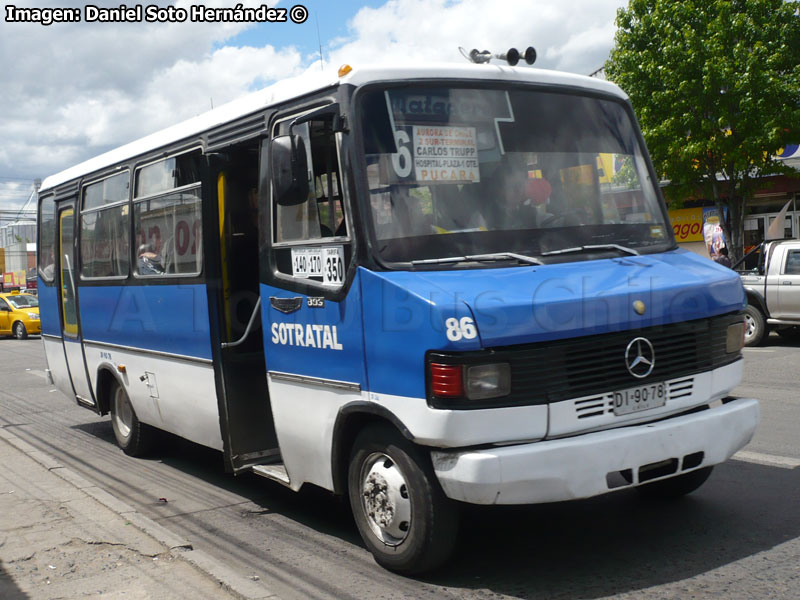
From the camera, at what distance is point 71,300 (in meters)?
9.70

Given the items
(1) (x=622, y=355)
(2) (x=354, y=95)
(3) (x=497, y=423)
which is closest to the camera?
(3) (x=497, y=423)

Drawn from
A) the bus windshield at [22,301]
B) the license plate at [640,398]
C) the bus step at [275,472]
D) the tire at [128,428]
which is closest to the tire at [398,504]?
the bus step at [275,472]

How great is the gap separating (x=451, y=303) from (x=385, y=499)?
1200mm

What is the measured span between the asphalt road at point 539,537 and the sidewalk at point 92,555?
10.8 inches

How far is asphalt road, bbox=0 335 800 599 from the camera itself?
454 cm

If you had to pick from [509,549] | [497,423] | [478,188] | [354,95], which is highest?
[354,95]

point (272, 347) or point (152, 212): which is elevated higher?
point (152, 212)

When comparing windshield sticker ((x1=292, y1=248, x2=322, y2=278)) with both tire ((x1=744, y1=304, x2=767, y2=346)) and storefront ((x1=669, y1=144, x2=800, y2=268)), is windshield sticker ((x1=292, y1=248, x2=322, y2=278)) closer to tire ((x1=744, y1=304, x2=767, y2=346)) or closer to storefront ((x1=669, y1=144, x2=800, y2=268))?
tire ((x1=744, y1=304, x2=767, y2=346))

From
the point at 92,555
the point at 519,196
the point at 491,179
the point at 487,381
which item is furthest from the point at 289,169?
the point at 92,555

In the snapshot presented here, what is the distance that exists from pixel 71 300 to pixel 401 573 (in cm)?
619

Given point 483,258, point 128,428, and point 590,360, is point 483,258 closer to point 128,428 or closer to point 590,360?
point 590,360

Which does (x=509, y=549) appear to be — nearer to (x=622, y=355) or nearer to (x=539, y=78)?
(x=622, y=355)

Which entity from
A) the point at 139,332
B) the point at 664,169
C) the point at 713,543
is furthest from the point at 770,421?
the point at 664,169

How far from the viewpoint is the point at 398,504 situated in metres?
4.70
